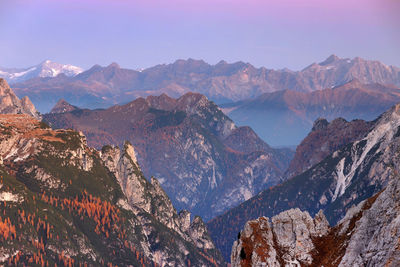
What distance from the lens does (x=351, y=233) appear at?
12006 cm

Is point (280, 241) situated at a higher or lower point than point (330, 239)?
higher

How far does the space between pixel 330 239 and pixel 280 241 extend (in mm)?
11219

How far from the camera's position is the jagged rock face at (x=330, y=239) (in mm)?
103750

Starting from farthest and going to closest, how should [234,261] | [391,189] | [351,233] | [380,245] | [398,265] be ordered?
[234,261], [351,233], [391,189], [380,245], [398,265]

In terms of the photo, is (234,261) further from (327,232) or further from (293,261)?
(327,232)

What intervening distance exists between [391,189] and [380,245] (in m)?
13.1

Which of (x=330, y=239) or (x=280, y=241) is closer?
(x=330, y=239)

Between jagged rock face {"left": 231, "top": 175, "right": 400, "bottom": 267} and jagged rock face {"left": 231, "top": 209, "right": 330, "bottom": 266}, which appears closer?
jagged rock face {"left": 231, "top": 175, "right": 400, "bottom": 267}

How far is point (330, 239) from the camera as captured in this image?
12788 cm

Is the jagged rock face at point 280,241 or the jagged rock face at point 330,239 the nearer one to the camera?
the jagged rock face at point 330,239

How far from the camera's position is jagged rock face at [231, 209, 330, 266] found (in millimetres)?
123938

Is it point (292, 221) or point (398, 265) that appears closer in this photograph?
point (398, 265)

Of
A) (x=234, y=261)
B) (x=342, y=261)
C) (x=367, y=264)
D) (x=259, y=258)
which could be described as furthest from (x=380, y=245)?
(x=234, y=261)

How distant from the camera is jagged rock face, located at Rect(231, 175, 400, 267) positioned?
10375 centimetres
